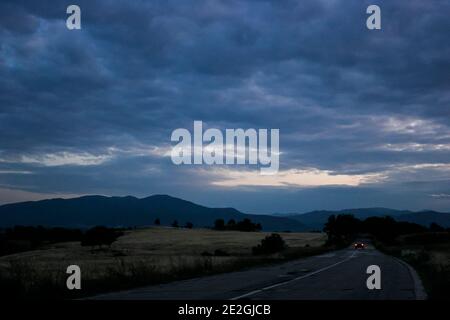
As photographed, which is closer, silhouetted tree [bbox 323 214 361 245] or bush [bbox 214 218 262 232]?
silhouetted tree [bbox 323 214 361 245]

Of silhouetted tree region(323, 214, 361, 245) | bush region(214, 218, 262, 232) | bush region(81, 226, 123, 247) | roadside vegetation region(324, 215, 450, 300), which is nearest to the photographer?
roadside vegetation region(324, 215, 450, 300)

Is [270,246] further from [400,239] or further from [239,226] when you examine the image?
[239,226]

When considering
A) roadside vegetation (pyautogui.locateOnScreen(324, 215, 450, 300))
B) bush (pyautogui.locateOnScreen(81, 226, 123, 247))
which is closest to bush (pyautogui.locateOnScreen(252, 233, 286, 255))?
roadside vegetation (pyautogui.locateOnScreen(324, 215, 450, 300))

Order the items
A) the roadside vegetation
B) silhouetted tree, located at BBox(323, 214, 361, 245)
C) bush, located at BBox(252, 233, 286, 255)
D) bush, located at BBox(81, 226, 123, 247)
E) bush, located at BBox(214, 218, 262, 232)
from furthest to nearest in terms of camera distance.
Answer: bush, located at BBox(214, 218, 262, 232) < silhouetted tree, located at BBox(323, 214, 361, 245) < bush, located at BBox(81, 226, 123, 247) < bush, located at BBox(252, 233, 286, 255) < the roadside vegetation

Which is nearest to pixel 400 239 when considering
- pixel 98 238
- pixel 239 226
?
pixel 239 226

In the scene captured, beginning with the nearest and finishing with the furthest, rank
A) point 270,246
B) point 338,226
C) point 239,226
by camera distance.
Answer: point 270,246
point 338,226
point 239,226

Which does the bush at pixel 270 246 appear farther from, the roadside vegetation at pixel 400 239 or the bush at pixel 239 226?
the bush at pixel 239 226

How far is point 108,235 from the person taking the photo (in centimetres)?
9006

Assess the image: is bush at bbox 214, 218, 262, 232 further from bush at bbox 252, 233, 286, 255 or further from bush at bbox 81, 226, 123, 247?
bush at bbox 252, 233, 286, 255

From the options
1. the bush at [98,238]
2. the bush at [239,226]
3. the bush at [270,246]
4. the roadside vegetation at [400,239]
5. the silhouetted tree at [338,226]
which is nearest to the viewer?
the roadside vegetation at [400,239]

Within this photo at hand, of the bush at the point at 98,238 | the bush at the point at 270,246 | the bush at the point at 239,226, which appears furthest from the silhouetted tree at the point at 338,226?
the bush at the point at 270,246

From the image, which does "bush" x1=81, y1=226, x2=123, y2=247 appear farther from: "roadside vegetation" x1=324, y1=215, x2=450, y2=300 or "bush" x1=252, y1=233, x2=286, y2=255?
"roadside vegetation" x1=324, y1=215, x2=450, y2=300
